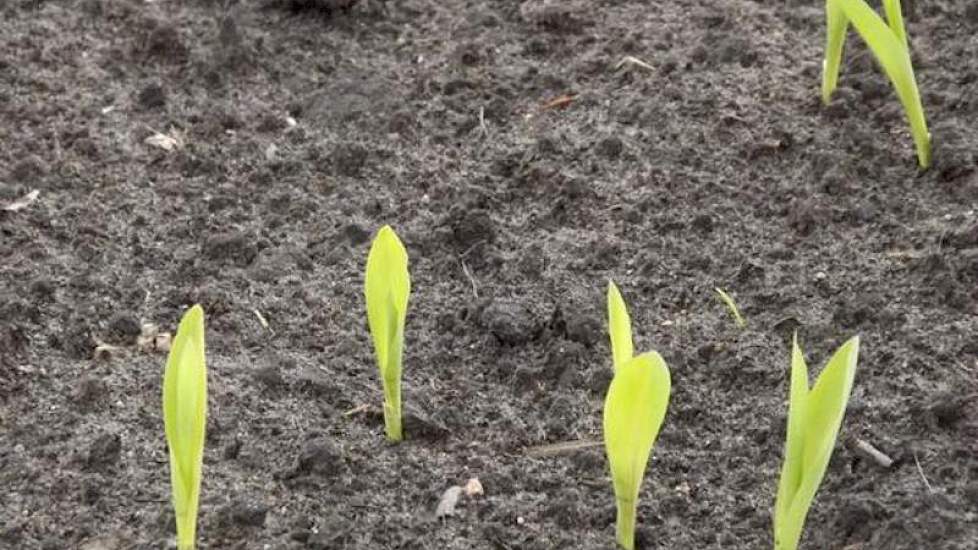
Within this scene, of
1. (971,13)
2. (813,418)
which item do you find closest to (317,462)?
(813,418)

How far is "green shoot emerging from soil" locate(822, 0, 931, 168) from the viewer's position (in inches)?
75.7

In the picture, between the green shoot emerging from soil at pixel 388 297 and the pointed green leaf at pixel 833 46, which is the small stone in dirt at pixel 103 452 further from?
the pointed green leaf at pixel 833 46

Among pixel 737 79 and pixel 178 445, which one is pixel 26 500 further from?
pixel 737 79

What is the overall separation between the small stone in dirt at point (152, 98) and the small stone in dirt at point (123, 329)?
1.69ft

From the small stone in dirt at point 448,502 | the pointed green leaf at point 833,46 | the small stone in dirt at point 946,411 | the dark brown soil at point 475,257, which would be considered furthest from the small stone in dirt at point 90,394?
the pointed green leaf at point 833,46

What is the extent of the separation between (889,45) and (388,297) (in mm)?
770

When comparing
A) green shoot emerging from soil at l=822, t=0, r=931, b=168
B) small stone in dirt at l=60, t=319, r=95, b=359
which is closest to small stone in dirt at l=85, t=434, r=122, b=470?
small stone in dirt at l=60, t=319, r=95, b=359

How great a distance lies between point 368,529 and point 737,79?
1.04 m

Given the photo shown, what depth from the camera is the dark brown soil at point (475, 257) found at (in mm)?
1710

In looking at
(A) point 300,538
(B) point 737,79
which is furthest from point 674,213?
(A) point 300,538

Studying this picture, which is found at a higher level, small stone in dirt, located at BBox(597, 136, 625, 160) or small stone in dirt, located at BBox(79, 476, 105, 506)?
small stone in dirt, located at BBox(597, 136, 625, 160)

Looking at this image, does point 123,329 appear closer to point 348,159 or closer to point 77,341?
point 77,341

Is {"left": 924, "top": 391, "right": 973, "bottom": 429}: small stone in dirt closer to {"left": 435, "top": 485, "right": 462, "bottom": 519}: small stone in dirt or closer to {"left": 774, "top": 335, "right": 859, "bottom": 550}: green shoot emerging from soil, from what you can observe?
{"left": 774, "top": 335, "right": 859, "bottom": 550}: green shoot emerging from soil

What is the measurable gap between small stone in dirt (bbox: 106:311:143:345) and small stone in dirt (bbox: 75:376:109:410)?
104 millimetres
